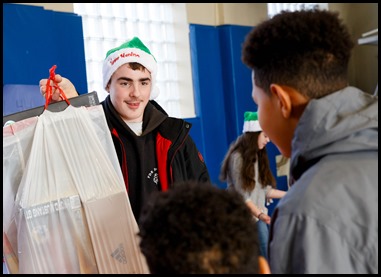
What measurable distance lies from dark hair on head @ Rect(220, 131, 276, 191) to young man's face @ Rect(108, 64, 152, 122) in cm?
183

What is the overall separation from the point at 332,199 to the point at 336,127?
0.44ft

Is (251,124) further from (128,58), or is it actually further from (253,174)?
(128,58)

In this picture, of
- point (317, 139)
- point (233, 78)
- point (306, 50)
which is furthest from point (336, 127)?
point (233, 78)

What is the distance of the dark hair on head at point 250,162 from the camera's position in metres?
3.47

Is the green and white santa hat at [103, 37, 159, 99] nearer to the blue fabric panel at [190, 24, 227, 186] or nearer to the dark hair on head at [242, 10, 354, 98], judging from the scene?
the dark hair on head at [242, 10, 354, 98]

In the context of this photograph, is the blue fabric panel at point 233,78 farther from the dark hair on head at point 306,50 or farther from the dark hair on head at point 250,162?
the dark hair on head at point 306,50

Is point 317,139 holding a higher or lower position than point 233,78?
lower

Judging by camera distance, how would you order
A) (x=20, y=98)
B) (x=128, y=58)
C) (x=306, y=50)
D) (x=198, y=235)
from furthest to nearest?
(x=20, y=98), (x=128, y=58), (x=306, y=50), (x=198, y=235)

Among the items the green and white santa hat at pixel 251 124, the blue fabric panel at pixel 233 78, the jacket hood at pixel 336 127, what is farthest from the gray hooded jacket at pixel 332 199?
the blue fabric panel at pixel 233 78

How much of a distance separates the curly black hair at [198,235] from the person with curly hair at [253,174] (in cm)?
258

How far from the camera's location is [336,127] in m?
0.89

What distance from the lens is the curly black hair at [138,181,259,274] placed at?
748mm

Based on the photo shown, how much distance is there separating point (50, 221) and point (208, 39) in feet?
12.0

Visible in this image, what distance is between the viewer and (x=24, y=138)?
1253 millimetres
